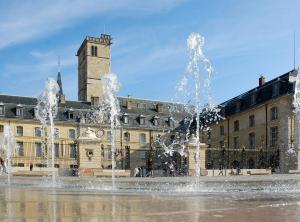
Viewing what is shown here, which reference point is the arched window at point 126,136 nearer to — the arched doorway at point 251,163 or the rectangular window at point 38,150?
the rectangular window at point 38,150

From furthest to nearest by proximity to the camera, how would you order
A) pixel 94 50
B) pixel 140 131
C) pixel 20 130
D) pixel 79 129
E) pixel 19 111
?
pixel 94 50 → pixel 140 131 → pixel 79 129 → pixel 19 111 → pixel 20 130

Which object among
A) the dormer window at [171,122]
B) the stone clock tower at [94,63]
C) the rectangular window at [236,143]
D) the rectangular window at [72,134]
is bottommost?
the rectangular window at [236,143]

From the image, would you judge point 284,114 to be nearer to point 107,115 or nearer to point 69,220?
point 107,115

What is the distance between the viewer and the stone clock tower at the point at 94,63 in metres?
92.1

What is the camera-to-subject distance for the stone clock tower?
92.1m

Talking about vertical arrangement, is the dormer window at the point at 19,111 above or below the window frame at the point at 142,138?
above

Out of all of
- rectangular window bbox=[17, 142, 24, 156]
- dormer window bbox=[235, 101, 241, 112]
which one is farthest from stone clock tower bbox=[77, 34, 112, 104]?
dormer window bbox=[235, 101, 241, 112]

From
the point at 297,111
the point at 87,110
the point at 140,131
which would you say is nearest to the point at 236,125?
the point at 297,111

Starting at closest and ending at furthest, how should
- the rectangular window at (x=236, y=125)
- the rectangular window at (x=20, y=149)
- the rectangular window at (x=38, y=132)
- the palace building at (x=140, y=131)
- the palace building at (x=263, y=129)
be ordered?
the palace building at (x=140, y=131) < the palace building at (x=263, y=129) < the rectangular window at (x=236, y=125) < the rectangular window at (x=20, y=149) < the rectangular window at (x=38, y=132)

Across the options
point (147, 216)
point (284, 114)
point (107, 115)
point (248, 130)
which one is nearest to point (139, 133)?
point (107, 115)

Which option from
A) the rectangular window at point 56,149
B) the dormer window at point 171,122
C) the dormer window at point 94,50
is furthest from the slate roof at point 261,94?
the dormer window at point 94,50

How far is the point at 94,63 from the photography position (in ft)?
305

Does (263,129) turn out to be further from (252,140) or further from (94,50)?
(94,50)

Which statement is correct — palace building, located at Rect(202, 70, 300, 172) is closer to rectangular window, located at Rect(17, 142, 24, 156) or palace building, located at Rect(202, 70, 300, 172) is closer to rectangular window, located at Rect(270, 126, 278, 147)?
rectangular window, located at Rect(270, 126, 278, 147)
